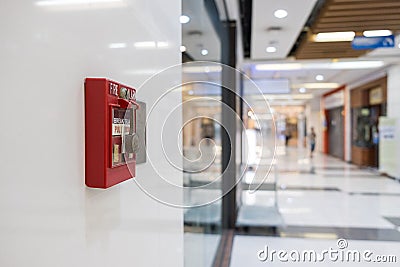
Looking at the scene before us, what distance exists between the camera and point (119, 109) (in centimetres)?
98

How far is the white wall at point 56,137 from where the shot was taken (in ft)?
2.23

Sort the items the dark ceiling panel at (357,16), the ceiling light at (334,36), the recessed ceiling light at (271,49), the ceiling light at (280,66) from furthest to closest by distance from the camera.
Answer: the ceiling light at (280,66) → the recessed ceiling light at (271,49) → the ceiling light at (334,36) → the dark ceiling panel at (357,16)

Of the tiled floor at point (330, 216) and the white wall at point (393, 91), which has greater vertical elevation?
the white wall at point (393, 91)

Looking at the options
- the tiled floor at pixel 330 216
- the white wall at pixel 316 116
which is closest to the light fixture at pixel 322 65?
the tiled floor at pixel 330 216

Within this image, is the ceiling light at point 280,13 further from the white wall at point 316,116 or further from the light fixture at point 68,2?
the white wall at point 316,116

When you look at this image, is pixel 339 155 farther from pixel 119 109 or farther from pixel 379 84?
pixel 119 109

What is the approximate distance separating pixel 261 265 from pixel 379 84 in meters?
10.8

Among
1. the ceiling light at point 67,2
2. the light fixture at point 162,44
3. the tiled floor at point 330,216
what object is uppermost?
the light fixture at point 162,44

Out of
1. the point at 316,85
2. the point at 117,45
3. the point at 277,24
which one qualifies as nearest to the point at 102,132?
the point at 117,45

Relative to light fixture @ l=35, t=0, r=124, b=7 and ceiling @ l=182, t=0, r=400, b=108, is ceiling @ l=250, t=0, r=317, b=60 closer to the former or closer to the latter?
ceiling @ l=182, t=0, r=400, b=108

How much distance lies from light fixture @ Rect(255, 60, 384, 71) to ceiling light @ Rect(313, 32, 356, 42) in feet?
12.1

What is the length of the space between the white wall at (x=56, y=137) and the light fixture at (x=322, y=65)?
10.6 metres

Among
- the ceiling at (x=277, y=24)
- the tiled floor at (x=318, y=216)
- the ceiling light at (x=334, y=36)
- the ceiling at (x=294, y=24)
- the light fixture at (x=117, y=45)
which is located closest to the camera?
the light fixture at (x=117, y=45)

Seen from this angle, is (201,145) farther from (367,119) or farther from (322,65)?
(367,119)
